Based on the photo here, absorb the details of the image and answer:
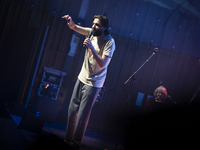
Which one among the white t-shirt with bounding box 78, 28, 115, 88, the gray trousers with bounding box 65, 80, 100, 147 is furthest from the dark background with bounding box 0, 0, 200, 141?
the white t-shirt with bounding box 78, 28, 115, 88

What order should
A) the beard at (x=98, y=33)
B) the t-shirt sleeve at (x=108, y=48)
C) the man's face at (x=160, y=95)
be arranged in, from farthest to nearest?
the man's face at (x=160, y=95), the beard at (x=98, y=33), the t-shirt sleeve at (x=108, y=48)

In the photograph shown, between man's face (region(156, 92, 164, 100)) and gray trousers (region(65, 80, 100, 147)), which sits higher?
man's face (region(156, 92, 164, 100))

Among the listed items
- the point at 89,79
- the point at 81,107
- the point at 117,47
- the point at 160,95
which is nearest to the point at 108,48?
the point at 89,79

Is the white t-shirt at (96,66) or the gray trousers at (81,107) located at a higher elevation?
the white t-shirt at (96,66)

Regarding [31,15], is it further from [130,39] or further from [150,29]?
[150,29]

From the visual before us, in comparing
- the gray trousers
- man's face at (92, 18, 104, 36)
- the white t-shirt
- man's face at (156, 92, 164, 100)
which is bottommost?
the gray trousers

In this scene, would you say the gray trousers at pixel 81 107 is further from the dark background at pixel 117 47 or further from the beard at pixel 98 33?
the dark background at pixel 117 47

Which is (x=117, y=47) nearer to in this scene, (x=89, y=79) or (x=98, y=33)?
(x=98, y=33)

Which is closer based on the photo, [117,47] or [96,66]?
[96,66]

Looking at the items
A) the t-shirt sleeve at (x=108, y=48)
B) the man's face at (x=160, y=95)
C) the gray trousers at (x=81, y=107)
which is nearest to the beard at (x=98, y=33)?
the t-shirt sleeve at (x=108, y=48)

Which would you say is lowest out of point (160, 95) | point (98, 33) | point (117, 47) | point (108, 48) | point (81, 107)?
point (81, 107)

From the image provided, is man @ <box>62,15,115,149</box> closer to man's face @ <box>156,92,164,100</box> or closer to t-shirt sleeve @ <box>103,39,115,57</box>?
t-shirt sleeve @ <box>103,39,115,57</box>

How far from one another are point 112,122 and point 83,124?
3521 millimetres

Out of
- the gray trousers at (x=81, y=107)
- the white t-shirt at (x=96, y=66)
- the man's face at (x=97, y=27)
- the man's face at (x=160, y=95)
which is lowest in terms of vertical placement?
the gray trousers at (x=81, y=107)
